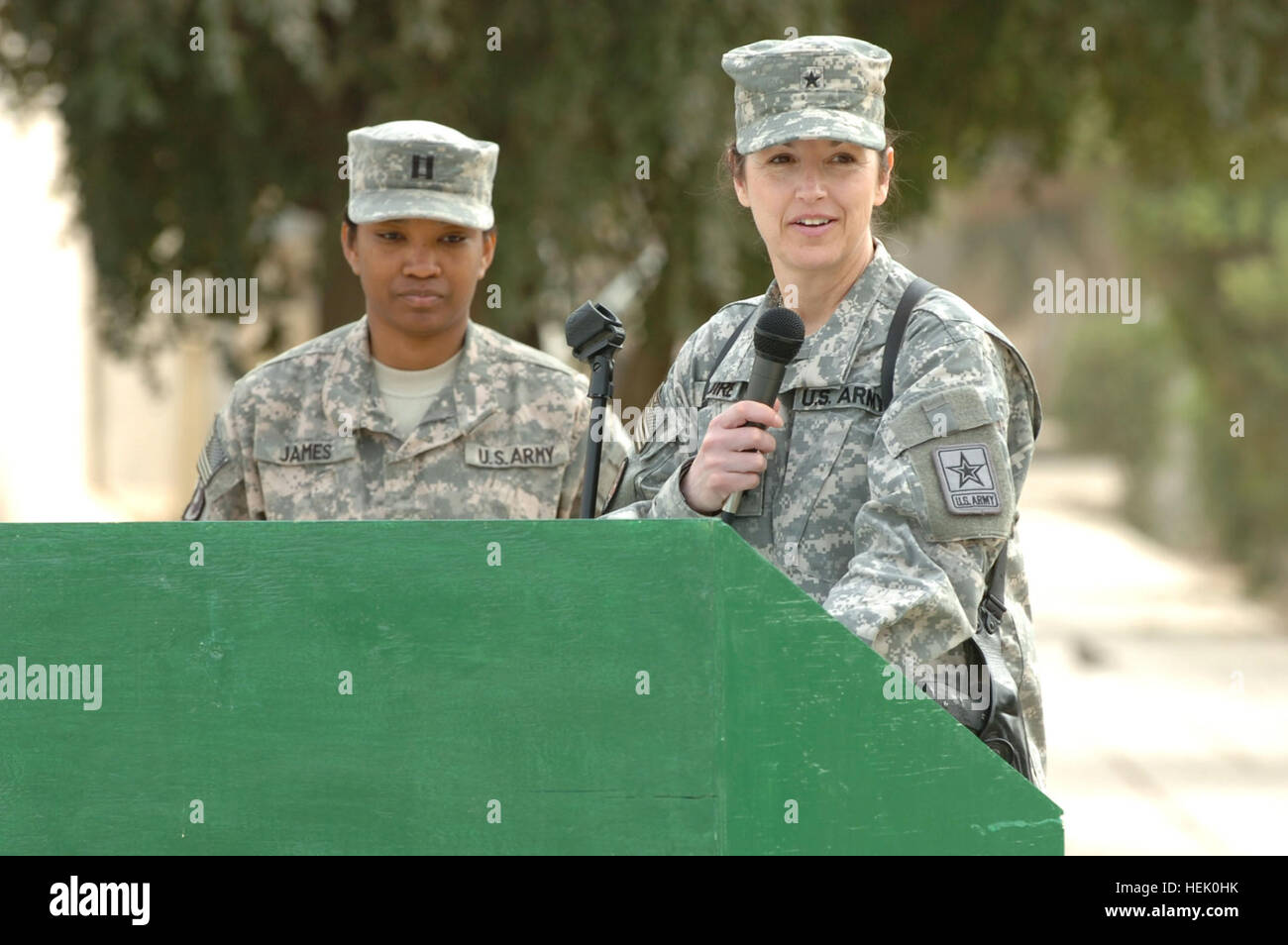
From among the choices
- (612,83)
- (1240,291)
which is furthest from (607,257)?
(1240,291)

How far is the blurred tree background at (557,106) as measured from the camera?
23.0 feet

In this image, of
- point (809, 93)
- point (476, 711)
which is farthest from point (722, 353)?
point (476, 711)

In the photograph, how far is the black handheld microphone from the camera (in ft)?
9.00

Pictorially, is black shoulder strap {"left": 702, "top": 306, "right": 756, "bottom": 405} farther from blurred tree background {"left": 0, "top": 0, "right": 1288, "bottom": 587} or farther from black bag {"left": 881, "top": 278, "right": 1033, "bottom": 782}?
blurred tree background {"left": 0, "top": 0, "right": 1288, "bottom": 587}

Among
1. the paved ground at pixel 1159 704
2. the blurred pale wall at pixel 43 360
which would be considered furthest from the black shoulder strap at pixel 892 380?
the blurred pale wall at pixel 43 360

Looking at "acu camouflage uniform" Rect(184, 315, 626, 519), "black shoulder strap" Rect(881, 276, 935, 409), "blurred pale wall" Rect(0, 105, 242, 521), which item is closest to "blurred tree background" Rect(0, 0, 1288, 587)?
"acu camouflage uniform" Rect(184, 315, 626, 519)

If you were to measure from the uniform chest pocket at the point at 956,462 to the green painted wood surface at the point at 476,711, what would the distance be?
15.7 inches

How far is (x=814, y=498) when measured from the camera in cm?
289

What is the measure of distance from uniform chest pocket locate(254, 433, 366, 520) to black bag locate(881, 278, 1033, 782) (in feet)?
5.50

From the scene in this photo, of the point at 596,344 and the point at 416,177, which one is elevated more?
the point at 416,177

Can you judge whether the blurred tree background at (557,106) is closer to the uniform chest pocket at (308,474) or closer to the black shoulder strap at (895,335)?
the uniform chest pocket at (308,474)

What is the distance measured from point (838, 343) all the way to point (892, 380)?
0.45ft

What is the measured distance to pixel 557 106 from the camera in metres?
7.04

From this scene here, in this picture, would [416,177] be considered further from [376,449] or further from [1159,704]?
[1159,704]
